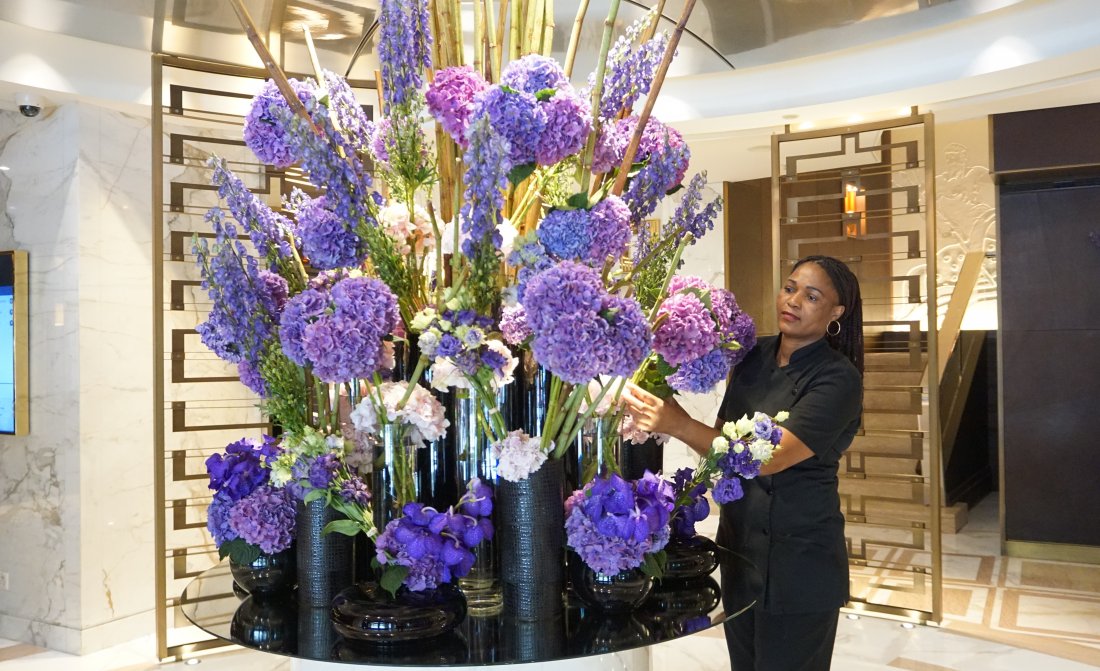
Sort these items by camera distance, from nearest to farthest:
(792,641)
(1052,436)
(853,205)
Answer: (792,641) < (1052,436) < (853,205)

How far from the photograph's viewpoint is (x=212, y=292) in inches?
55.3

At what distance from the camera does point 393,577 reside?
136cm

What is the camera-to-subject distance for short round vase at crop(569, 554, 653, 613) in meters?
1.44

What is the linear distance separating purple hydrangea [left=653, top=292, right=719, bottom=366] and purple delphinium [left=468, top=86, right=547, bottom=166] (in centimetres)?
40

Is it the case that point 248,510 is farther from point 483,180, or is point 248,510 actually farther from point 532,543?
point 483,180

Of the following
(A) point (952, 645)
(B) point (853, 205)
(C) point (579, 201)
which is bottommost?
(A) point (952, 645)

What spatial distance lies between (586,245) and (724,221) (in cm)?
723

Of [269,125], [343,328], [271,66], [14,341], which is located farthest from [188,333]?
[343,328]

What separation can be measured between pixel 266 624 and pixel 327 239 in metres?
0.62

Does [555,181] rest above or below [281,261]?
above

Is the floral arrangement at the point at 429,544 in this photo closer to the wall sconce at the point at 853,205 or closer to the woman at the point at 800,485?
the woman at the point at 800,485

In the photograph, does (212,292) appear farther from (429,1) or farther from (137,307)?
→ (137,307)

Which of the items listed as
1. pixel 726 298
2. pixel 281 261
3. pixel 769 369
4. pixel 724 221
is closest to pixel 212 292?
pixel 281 261

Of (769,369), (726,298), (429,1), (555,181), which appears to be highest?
(429,1)
